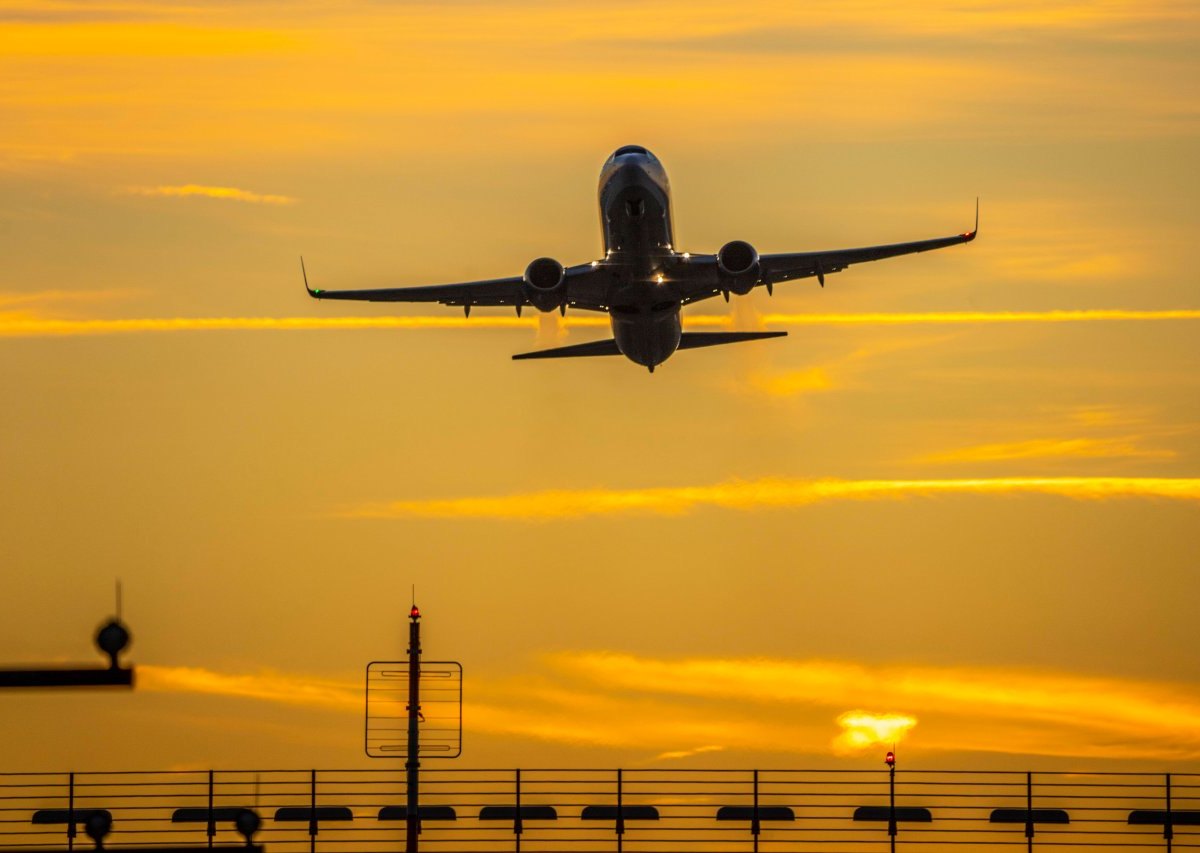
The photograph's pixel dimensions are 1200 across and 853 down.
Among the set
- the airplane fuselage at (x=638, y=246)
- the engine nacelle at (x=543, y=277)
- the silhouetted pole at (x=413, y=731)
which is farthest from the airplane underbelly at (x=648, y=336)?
the silhouetted pole at (x=413, y=731)

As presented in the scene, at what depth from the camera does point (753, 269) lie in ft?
283

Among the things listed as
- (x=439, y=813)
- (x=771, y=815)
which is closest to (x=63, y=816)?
(x=439, y=813)

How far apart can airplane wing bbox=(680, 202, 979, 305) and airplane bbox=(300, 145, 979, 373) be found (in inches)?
1.4

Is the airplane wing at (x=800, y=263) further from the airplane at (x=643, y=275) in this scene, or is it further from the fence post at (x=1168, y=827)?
the fence post at (x=1168, y=827)

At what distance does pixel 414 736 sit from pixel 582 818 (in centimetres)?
533

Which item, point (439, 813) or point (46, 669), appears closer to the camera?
point (46, 669)

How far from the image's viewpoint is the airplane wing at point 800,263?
290ft

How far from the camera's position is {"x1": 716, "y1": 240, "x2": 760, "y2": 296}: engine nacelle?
86.2m

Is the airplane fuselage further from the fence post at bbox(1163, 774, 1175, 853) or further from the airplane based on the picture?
the fence post at bbox(1163, 774, 1175, 853)

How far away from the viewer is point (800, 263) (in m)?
91.4

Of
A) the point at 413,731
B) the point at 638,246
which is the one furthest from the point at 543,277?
the point at 413,731

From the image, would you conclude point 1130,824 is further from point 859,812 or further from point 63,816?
point 63,816

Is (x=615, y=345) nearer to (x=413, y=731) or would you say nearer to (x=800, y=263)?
(x=800, y=263)

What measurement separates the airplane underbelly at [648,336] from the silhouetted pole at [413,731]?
2293cm
